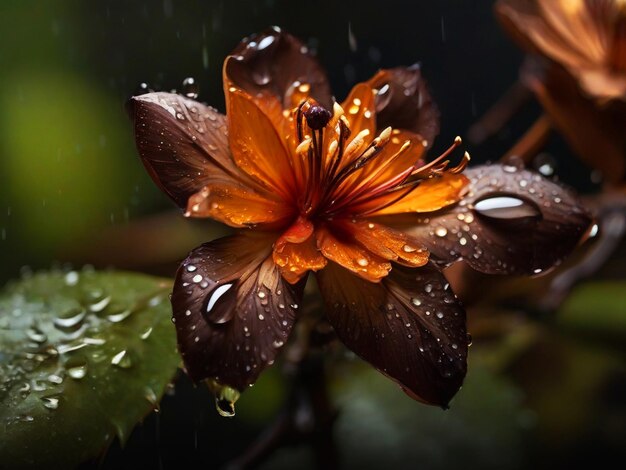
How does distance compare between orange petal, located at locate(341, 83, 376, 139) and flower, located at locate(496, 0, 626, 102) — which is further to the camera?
flower, located at locate(496, 0, 626, 102)

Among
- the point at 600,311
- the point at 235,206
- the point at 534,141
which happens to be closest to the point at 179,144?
the point at 235,206

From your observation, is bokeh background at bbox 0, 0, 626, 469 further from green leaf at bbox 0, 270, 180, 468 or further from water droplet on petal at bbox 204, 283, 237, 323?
water droplet on petal at bbox 204, 283, 237, 323

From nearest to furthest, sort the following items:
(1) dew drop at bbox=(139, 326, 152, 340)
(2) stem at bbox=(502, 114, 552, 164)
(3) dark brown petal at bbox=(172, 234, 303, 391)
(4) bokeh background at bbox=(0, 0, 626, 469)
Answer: (3) dark brown petal at bbox=(172, 234, 303, 391) → (1) dew drop at bbox=(139, 326, 152, 340) → (2) stem at bbox=(502, 114, 552, 164) → (4) bokeh background at bbox=(0, 0, 626, 469)

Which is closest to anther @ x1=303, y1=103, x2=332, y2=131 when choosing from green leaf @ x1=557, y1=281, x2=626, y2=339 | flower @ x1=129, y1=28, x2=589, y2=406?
flower @ x1=129, y1=28, x2=589, y2=406

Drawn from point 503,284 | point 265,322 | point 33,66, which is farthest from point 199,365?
point 33,66

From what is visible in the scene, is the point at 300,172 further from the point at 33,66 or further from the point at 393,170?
the point at 33,66

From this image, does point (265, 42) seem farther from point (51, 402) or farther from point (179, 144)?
point (51, 402)

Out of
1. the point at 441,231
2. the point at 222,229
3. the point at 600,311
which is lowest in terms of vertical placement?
the point at 600,311

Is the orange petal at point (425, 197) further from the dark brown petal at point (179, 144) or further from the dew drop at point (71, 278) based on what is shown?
the dew drop at point (71, 278)
